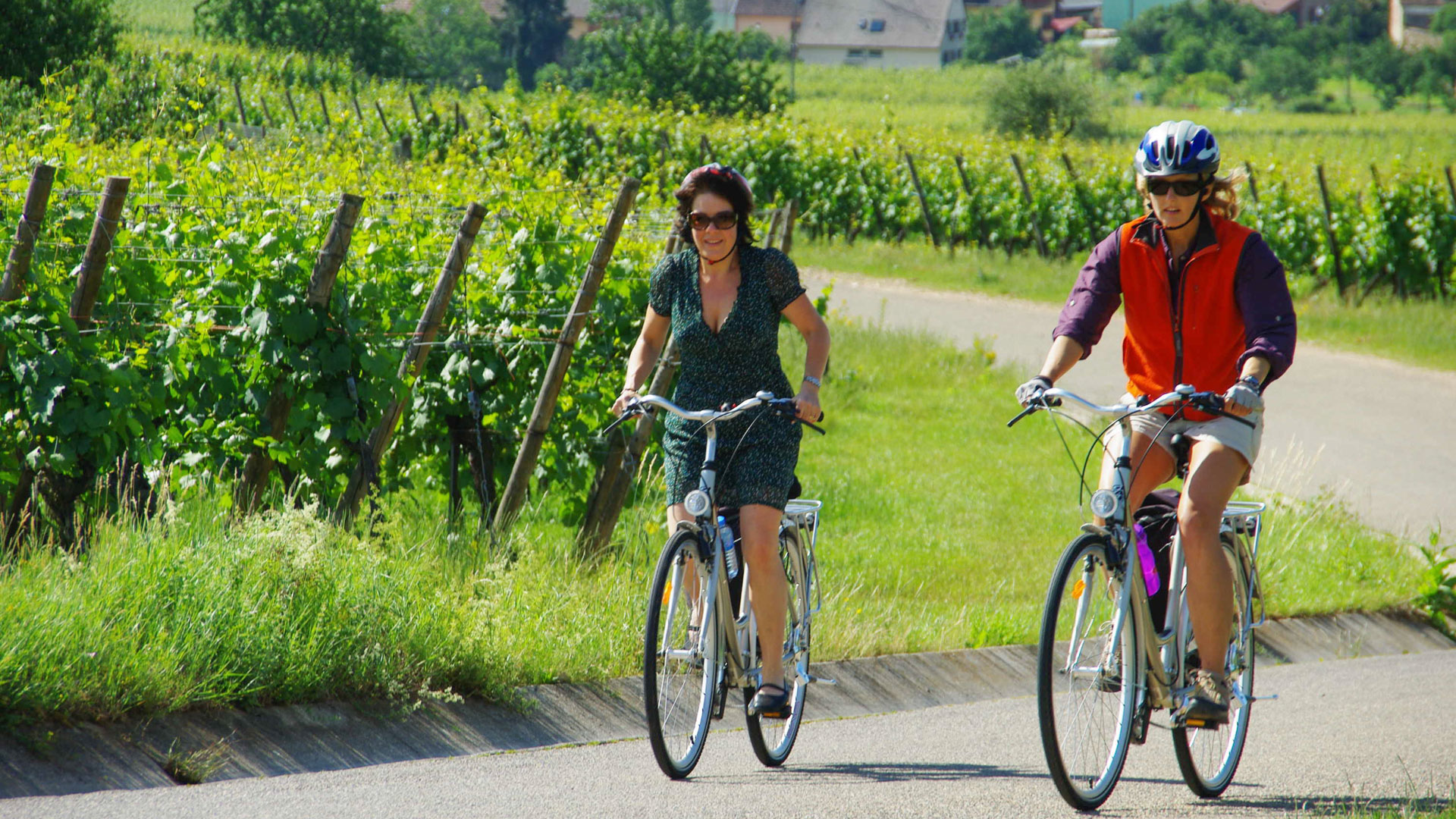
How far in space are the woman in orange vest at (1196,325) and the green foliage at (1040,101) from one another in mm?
52951

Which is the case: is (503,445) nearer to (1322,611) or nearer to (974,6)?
(1322,611)

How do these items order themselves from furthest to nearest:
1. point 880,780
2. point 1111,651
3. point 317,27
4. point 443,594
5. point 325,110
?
point 317,27 < point 325,110 < point 443,594 < point 880,780 < point 1111,651

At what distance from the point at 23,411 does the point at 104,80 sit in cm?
1905

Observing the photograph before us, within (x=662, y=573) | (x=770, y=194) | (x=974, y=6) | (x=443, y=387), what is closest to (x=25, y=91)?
(x=770, y=194)

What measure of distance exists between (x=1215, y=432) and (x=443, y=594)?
111 inches

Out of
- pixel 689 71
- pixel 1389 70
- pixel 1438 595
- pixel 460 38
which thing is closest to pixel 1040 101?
pixel 689 71

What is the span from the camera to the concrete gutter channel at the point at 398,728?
13.6ft

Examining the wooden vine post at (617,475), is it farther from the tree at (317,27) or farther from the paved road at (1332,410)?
the tree at (317,27)

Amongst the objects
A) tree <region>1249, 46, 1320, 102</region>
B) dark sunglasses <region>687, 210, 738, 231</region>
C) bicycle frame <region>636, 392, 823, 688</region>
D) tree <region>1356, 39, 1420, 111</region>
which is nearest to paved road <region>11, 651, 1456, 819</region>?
→ bicycle frame <region>636, 392, 823, 688</region>

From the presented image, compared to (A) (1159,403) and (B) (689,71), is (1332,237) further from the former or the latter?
(B) (689,71)

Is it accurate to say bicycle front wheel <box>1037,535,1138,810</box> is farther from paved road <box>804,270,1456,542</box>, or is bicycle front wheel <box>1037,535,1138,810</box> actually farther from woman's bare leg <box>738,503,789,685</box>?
paved road <box>804,270,1456,542</box>

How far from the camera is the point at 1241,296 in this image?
4.44 m

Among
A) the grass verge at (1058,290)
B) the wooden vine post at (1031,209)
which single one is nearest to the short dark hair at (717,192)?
the grass verge at (1058,290)

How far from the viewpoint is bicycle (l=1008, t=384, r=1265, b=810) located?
412 cm
